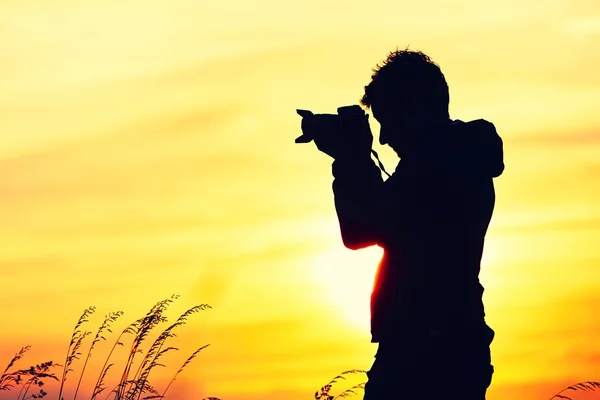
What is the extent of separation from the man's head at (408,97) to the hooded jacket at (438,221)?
4.6 inches

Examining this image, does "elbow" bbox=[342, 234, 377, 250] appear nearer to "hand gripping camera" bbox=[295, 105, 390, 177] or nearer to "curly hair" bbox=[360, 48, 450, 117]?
"hand gripping camera" bbox=[295, 105, 390, 177]

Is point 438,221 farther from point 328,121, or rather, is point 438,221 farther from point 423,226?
point 328,121

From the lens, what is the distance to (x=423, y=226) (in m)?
4.50

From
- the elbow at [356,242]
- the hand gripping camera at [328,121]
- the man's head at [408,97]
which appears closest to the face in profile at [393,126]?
the man's head at [408,97]

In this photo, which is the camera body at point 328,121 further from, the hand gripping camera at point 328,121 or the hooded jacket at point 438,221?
the hooded jacket at point 438,221

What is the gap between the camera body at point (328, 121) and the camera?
4.63 m

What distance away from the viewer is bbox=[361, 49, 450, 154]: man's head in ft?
15.3

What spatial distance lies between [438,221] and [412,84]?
0.62 m

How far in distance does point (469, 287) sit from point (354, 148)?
2.56ft

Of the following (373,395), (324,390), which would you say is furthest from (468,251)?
(324,390)

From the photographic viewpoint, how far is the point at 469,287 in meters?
4.51

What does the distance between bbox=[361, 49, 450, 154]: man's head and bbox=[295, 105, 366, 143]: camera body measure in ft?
0.46

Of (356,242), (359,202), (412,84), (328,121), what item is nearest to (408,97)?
(412,84)

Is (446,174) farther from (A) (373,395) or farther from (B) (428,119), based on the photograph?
(A) (373,395)
